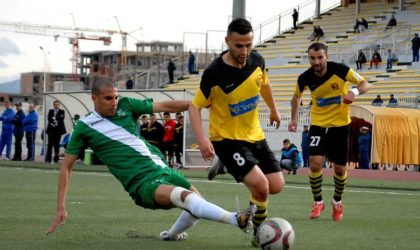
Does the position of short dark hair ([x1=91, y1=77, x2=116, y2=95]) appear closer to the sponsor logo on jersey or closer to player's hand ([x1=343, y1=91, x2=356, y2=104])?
player's hand ([x1=343, y1=91, x2=356, y2=104])

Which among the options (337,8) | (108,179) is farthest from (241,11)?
(337,8)

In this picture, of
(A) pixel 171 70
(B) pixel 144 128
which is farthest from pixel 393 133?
(A) pixel 171 70

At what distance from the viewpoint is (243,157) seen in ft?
31.2

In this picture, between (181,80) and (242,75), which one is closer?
(242,75)

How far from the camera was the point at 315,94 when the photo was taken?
13.0m

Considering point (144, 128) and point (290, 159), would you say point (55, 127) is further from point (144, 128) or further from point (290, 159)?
point (290, 159)

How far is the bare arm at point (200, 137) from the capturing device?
28.9 feet

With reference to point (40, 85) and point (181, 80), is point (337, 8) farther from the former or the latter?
point (40, 85)

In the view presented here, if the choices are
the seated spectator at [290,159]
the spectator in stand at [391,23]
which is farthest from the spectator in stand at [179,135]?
the spectator in stand at [391,23]

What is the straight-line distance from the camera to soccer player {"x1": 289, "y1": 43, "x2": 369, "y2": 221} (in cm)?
1282

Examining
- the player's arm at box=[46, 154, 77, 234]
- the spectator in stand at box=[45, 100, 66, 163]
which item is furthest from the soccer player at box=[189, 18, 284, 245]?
the spectator in stand at box=[45, 100, 66, 163]

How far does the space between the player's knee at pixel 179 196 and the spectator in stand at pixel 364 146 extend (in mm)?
22796

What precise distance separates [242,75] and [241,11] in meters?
19.8

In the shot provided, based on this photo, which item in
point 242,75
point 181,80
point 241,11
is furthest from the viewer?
point 181,80
